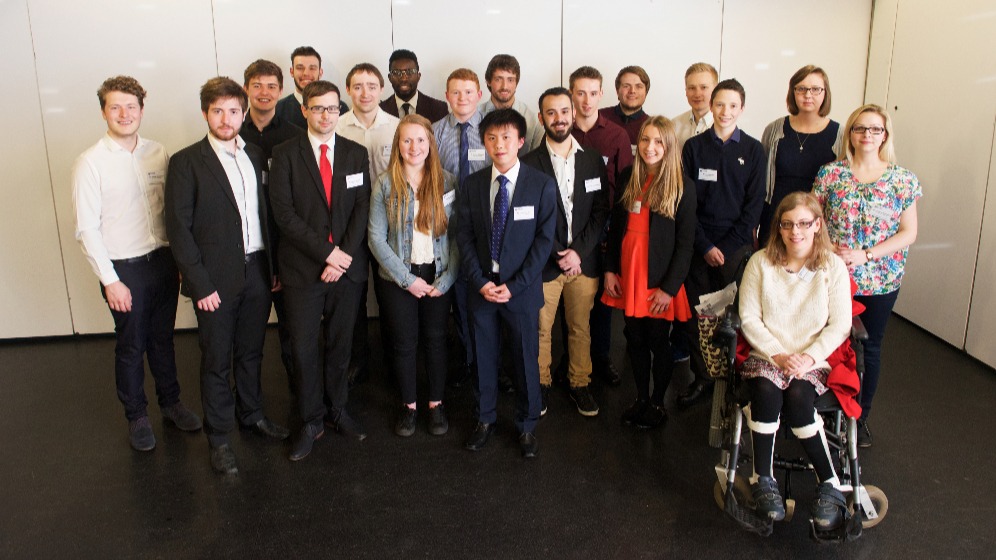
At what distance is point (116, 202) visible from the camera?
11.0 feet

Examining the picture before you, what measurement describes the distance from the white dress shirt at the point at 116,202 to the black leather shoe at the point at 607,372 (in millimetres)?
2592

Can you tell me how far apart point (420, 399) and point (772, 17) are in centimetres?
417

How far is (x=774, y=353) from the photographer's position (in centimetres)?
291

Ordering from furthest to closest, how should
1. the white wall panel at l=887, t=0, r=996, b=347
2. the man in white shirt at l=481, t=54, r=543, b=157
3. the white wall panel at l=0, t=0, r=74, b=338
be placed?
the white wall panel at l=0, t=0, r=74, b=338
the white wall panel at l=887, t=0, r=996, b=347
the man in white shirt at l=481, t=54, r=543, b=157

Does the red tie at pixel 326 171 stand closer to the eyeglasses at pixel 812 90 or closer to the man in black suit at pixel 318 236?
the man in black suit at pixel 318 236

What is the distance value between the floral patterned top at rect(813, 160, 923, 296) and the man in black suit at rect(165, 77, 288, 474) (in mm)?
2757

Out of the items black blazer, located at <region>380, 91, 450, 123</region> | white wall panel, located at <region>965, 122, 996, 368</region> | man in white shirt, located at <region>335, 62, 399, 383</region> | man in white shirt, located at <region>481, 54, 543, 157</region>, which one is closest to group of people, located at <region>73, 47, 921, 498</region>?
man in white shirt, located at <region>481, 54, 543, 157</region>

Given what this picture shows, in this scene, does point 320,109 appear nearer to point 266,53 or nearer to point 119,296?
point 119,296

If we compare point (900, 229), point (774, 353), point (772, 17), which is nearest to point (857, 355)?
point (774, 353)

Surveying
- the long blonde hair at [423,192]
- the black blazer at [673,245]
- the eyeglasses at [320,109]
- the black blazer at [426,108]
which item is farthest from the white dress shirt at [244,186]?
the black blazer at [673,245]

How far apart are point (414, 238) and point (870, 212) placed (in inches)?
85.7

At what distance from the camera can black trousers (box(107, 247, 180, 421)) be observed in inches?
137

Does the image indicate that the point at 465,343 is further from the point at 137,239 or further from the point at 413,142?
the point at 137,239

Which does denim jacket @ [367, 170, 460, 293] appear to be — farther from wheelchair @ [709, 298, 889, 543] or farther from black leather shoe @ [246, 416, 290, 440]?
wheelchair @ [709, 298, 889, 543]
